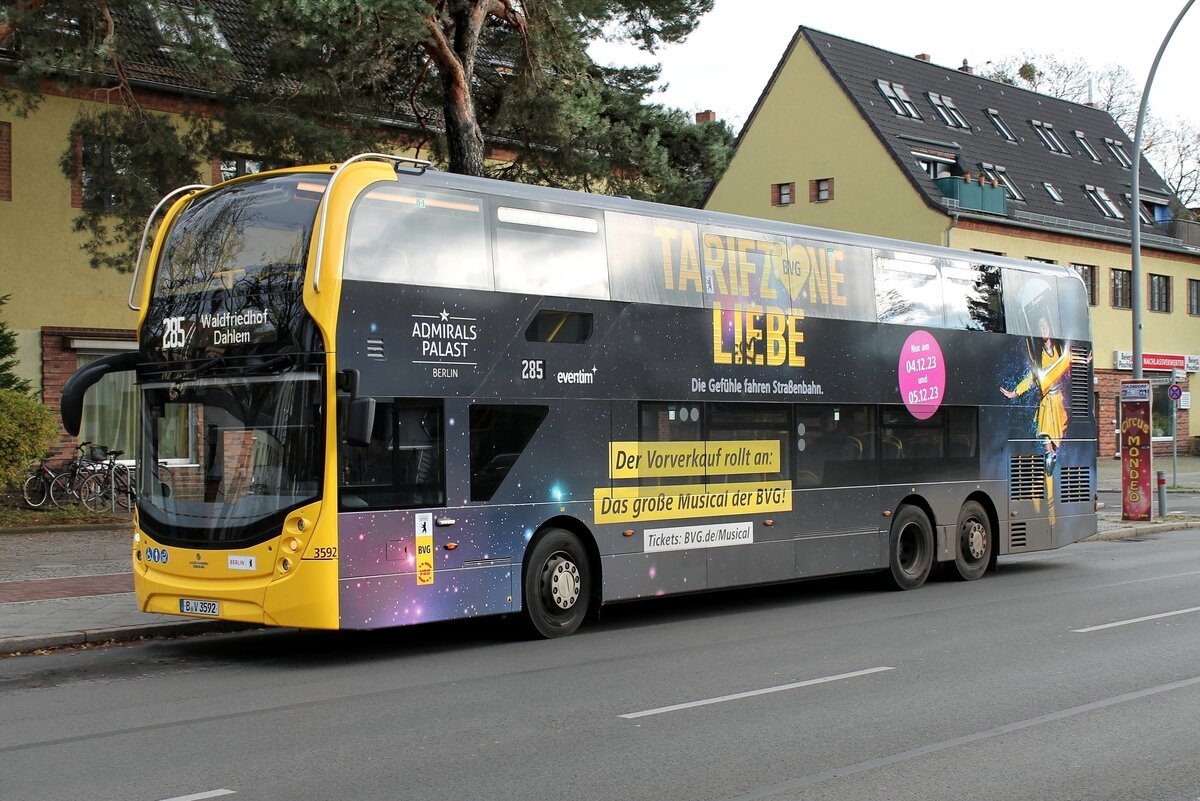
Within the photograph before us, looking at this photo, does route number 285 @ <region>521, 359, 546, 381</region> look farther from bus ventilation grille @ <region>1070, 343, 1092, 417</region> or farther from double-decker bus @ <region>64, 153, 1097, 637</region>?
bus ventilation grille @ <region>1070, 343, 1092, 417</region>

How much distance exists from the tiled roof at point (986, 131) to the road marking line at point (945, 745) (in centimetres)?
3527

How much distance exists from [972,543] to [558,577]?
7054mm

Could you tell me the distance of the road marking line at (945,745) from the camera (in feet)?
21.1

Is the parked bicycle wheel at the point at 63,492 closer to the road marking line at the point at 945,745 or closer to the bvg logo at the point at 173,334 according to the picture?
the bvg logo at the point at 173,334

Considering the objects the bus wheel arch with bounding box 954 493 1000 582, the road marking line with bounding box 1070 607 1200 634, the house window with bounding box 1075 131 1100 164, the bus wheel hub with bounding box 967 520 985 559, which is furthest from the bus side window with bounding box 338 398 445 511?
the house window with bounding box 1075 131 1100 164

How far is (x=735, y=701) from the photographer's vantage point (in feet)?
28.7

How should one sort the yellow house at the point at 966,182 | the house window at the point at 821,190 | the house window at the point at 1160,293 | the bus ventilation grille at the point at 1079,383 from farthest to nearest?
the house window at the point at 1160,293, the house window at the point at 821,190, the yellow house at the point at 966,182, the bus ventilation grille at the point at 1079,383

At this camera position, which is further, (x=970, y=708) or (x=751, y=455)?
(x=751, y=455)

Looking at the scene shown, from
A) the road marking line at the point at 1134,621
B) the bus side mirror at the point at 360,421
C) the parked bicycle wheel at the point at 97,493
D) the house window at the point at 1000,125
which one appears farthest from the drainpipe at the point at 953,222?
the bus side mirror at the point at 360,421

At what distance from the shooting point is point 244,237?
1087cm

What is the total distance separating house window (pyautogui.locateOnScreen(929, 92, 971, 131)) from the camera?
48219 mm

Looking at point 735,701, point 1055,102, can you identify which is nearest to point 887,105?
point 1055,102

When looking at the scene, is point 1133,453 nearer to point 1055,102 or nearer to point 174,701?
point 174,701

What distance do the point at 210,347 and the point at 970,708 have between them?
6.43m
